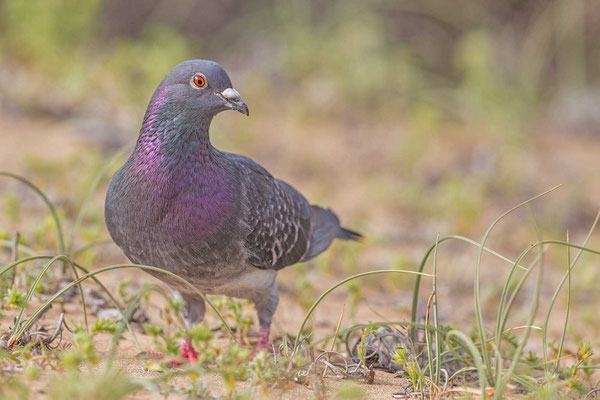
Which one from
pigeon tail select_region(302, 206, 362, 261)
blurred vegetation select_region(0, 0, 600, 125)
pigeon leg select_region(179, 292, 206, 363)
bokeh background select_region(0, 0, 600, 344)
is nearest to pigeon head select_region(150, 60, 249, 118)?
pigeon leg select_region(179, 292, 206, 363)

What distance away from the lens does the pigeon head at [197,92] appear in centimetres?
313

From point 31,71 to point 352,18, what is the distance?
3.98m

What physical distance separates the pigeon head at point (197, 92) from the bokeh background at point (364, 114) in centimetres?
145

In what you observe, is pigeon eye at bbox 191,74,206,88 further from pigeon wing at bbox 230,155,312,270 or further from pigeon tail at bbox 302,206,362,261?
pigeon tail at bbox 302,206,362,261

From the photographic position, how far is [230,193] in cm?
319

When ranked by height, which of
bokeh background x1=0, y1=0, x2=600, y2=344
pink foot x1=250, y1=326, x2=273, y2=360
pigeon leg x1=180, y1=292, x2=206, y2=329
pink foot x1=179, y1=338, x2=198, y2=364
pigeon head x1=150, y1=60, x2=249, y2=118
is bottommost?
pink foot x1=179, y1=338, x2=198, y2=364

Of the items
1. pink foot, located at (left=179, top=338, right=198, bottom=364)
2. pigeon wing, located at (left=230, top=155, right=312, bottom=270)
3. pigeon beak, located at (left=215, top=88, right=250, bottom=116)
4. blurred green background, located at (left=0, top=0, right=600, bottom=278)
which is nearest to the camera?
pigeon beak, located at (left=215, top=88, right=250, bottom=116)

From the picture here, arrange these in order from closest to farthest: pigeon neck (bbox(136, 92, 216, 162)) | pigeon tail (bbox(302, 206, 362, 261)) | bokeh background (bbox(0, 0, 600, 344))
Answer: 1. pigeon neck (bbox(136, 92, 216, 162))
2. pigeon tail (bbox(302, 206, 362, 261))
3. bokeh background (bbox(0, 0, 600, 344))

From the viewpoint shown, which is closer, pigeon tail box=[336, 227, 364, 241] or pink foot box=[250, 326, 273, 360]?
pink foot box=[250, 326, 273, 360]

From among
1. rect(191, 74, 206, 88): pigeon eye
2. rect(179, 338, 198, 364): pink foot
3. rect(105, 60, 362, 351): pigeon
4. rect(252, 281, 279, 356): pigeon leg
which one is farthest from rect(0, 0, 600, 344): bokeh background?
rect(191, 74, 206, 88): pigeon eye

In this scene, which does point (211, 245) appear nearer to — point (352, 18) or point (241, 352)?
point (241, 352)

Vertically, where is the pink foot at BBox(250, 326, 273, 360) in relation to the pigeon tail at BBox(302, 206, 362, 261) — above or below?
below

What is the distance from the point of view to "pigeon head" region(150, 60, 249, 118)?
3133mm

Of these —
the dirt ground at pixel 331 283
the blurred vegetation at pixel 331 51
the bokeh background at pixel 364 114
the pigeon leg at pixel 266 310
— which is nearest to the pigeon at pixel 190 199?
the pigeon leg at pixel 266 310
